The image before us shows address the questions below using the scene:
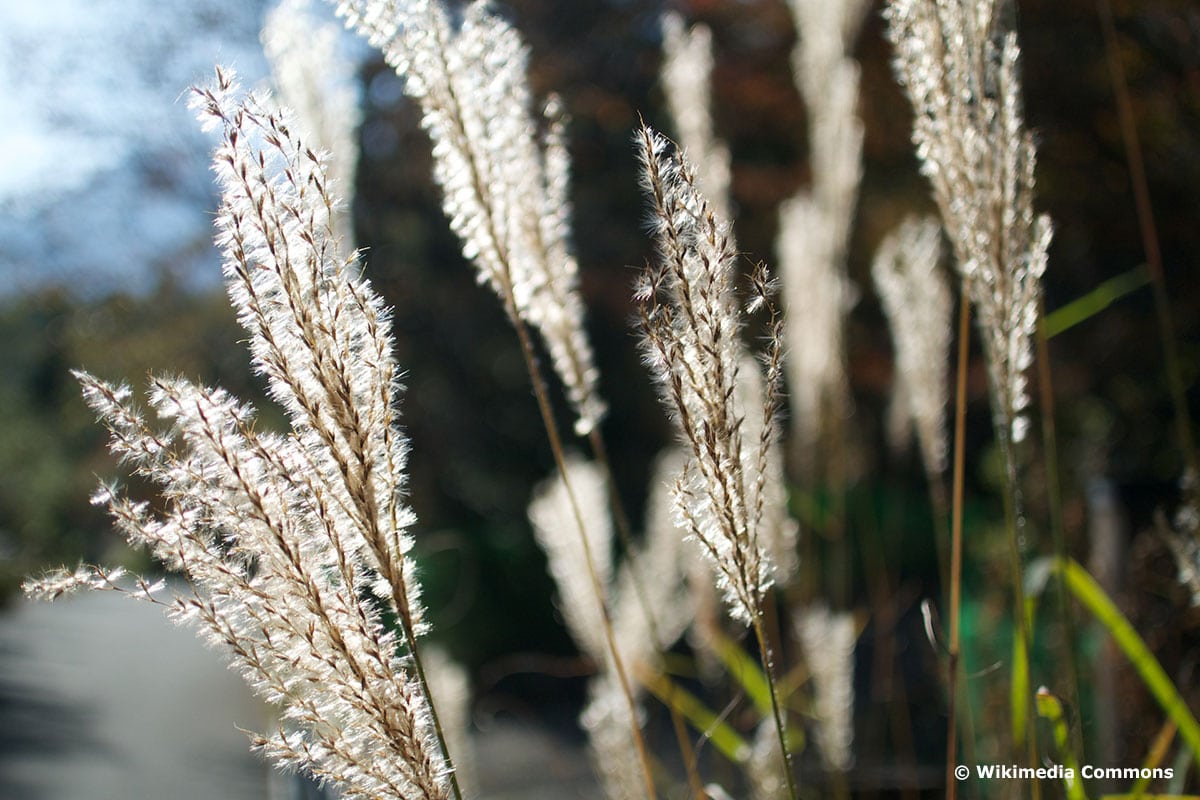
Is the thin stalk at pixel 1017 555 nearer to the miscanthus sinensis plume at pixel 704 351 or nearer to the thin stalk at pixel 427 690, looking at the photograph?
the miscanthus sinensis plume at pixel 704 351

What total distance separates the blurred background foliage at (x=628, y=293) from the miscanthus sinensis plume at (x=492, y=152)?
490 cm

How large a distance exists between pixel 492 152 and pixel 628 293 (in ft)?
24.4

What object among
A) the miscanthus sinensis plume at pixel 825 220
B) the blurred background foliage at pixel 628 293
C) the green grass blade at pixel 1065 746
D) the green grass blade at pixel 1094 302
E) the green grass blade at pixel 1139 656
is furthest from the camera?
the blurred background foliage at pixel 628 293

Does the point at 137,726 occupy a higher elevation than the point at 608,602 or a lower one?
higher

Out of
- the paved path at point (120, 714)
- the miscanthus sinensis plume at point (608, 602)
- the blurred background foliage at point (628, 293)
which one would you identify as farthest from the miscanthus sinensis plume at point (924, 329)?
the blurred background foliage at point (628, 293)

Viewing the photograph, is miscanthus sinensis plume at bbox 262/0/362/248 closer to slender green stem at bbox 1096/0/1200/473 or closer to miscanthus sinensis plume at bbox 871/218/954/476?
miscanthus sinensis plume at bbox 871/218/954/476

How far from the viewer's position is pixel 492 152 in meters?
1.12

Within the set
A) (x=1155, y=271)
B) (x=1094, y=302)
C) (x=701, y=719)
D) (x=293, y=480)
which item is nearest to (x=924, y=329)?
(x=1094, y=302)

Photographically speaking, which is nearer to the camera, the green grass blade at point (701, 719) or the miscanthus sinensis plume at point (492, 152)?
the miscanthus sinensis plume at point (492, 152)

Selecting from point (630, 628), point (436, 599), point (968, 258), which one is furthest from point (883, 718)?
point (436, 599)

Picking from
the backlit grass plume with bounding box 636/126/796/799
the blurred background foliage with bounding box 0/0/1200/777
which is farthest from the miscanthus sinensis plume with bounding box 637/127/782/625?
the blurred background foliage with bounding box 0/0/1200/777

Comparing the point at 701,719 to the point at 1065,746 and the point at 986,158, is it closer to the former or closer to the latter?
the point at 1065,746

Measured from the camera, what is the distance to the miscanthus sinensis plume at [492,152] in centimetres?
105

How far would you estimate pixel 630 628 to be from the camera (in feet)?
7.24
